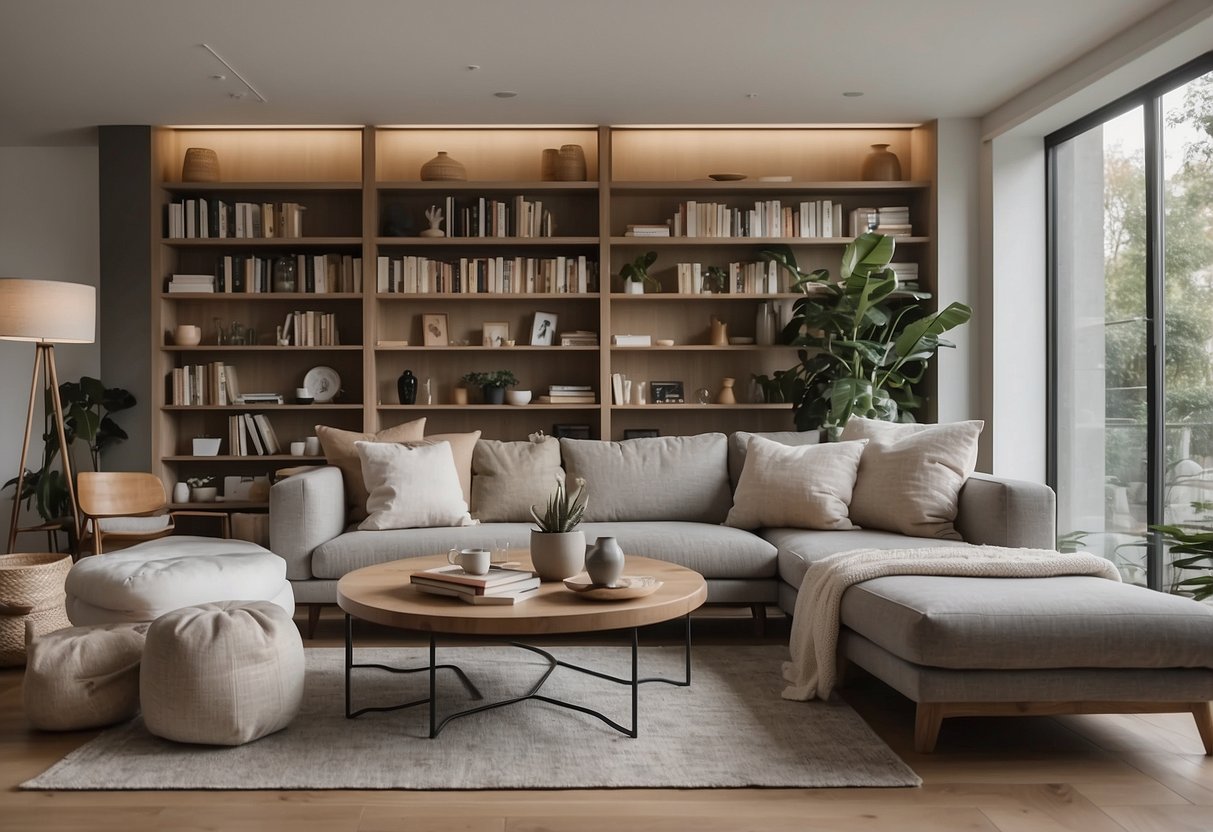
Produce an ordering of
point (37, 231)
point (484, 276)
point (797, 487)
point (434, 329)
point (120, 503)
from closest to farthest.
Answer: point (797, 487) → point (120, 503) → point (484, 276) → point (434, 329) → point (37, 231)

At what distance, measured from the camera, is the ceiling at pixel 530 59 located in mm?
4145

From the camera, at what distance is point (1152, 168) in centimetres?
460

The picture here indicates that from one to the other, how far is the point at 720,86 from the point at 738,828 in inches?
157

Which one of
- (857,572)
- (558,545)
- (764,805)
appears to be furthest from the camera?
(857,572)

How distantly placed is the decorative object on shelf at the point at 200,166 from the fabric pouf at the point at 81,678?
362 centimetres

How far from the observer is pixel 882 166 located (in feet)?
19.3

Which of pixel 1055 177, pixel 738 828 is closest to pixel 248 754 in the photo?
pixel 738 828

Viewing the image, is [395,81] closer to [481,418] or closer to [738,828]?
[481,418]

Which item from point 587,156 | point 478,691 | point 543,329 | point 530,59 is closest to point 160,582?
point 478,691

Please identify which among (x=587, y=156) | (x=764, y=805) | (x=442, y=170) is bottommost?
(x=764, y=805)

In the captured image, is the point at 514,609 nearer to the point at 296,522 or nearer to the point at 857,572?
the point at 857,572

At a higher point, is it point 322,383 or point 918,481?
point 322,383

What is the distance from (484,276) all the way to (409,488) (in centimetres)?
208

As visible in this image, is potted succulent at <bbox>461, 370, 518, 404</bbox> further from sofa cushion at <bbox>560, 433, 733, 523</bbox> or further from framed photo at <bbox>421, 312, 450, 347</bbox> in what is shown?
sofa cushion at <bbox>560, 433, 733, 523</bbox>
